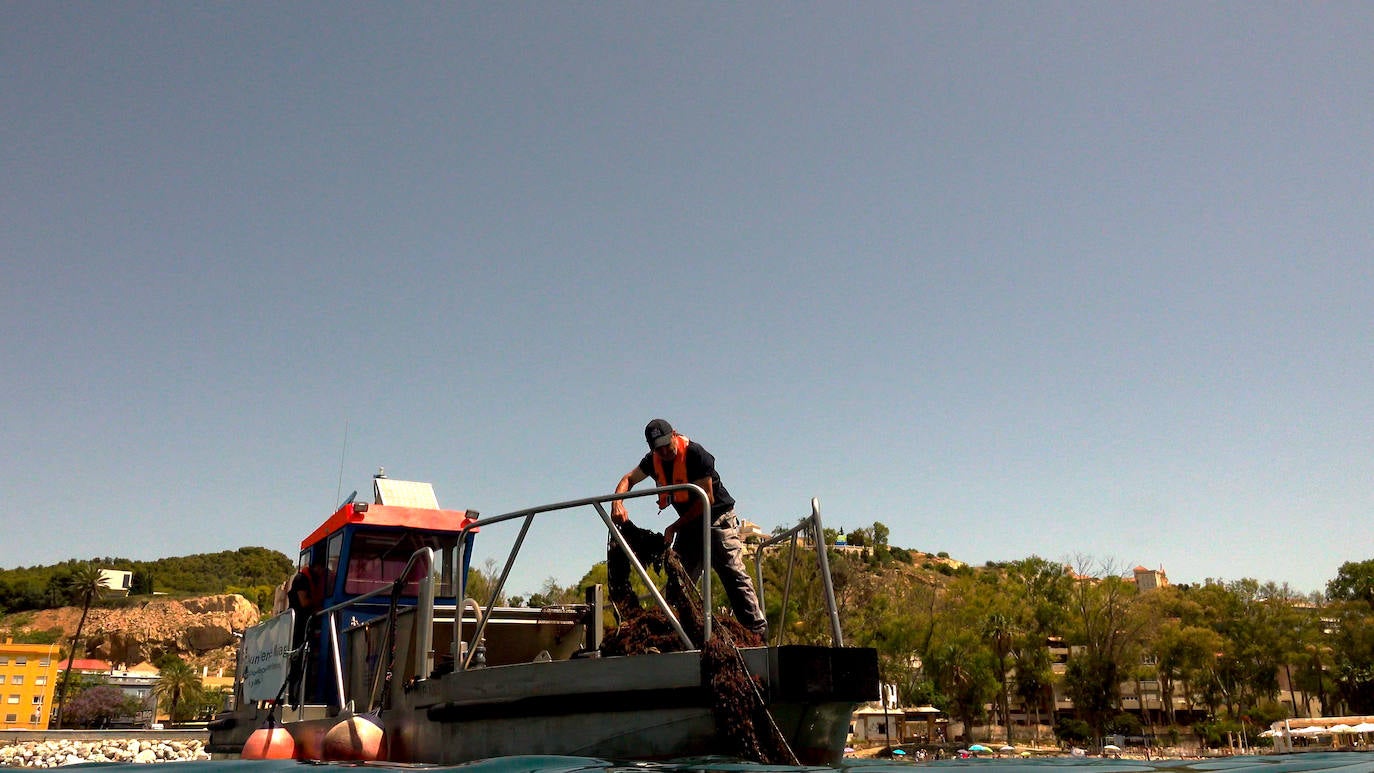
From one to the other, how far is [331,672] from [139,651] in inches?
4414

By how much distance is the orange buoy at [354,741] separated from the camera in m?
6.98

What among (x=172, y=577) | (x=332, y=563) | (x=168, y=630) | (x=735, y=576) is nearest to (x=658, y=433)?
(x=735, y=576)

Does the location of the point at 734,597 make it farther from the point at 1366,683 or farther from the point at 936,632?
the point at 1366,683

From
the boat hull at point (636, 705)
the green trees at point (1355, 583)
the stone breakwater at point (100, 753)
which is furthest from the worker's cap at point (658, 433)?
the green trees at point (1355, 583)

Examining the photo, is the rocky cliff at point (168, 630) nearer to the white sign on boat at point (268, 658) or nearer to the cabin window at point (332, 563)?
the white sign on boat at point (268, 658)

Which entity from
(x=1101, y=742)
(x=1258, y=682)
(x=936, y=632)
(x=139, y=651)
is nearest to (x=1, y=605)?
(x=139, y=651)

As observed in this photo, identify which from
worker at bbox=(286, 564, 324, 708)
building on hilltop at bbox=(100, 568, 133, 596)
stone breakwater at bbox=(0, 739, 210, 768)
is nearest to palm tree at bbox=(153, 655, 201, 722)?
building on hilltop at bbox=(100, 568, 133, 596)

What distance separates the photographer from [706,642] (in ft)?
17.4

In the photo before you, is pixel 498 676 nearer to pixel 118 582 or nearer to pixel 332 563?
pixel 332 563

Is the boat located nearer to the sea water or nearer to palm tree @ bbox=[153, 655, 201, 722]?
the sea water

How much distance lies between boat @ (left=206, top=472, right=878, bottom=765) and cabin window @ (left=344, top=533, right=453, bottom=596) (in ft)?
0.05

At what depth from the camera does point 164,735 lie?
22344mm

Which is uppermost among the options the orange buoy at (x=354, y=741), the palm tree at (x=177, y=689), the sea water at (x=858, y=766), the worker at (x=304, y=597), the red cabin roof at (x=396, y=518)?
the red cabin roof at (x=396, y=518)

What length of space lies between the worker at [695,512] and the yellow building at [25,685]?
7711 centimetres
